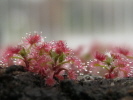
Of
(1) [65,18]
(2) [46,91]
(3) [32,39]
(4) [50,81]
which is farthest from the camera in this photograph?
(1) [65,18]

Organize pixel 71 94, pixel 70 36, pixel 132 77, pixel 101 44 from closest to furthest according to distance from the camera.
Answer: pixel 71 94 → pixel 132 77 → pixel 101 44 → pixel 70 36

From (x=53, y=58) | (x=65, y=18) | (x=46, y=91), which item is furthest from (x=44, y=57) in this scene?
(x=65, y=18)

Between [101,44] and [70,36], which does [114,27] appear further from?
[101,44]

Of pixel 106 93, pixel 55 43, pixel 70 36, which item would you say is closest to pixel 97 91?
pixel 106 93

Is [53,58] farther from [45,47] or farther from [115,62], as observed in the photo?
[115,62]

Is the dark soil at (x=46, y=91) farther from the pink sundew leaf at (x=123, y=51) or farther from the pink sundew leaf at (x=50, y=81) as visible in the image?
the pink sundew leaf at (x=123, y=51)

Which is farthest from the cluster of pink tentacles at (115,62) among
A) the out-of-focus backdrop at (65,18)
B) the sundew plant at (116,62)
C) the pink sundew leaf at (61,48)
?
the out-of-focus backdrop at (65,18)

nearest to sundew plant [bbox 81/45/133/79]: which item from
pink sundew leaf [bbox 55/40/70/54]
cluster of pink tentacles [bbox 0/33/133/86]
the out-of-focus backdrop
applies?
cluster of pink tentacles [bbox 0/33/133/86]
